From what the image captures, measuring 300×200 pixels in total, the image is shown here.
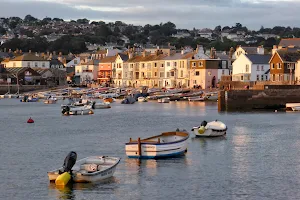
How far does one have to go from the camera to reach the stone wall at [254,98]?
78000mm

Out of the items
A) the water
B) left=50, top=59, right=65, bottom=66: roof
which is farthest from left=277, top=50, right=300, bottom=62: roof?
left=50, top=59, right=65, bottom=66: roof

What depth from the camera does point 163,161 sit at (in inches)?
1522

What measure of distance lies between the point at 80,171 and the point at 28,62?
415 ft

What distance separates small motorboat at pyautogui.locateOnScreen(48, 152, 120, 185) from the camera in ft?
105

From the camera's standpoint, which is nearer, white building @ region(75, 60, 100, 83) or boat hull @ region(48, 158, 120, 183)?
boat hull @ region(48, 158, 120, 183)

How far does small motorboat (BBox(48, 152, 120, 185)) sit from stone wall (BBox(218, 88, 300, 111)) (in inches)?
1807

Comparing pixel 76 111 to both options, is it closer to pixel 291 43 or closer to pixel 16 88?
pixel 291 43

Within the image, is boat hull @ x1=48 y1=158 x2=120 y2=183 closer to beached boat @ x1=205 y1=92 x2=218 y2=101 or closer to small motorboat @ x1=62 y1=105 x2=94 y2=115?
small motorboat @ x1=62 y1=105 x2=94 y2=115

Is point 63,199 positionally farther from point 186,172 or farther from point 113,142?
point 113,142

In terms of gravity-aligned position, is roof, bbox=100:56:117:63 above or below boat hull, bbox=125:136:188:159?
above

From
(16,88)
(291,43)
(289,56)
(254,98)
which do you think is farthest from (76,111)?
(16,88)

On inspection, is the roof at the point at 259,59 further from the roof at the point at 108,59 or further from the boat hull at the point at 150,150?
the boat hull at the point at 150,150

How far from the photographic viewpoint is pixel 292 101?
260ft

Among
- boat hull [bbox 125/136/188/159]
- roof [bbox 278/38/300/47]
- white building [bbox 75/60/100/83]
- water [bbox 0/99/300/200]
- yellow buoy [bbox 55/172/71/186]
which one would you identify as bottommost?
water [bbox 0/99/300/200]
